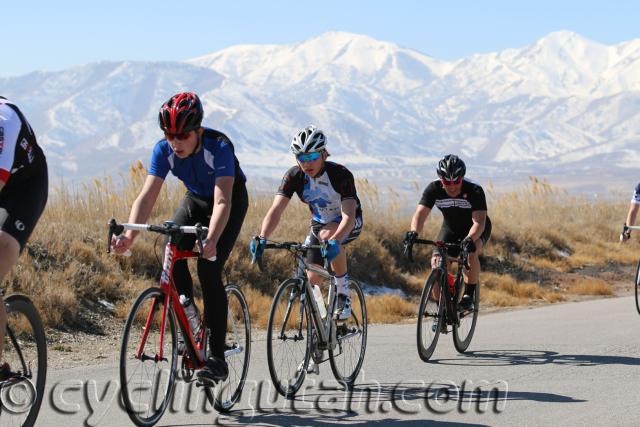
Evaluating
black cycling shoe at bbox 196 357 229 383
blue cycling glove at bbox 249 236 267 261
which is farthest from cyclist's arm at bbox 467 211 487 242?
black cycling shoe at bbox 196 357 229 383

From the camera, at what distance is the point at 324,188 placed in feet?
27.6

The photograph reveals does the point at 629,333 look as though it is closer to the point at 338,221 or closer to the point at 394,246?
the point at 338,221

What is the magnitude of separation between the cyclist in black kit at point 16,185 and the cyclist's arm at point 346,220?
112 inches

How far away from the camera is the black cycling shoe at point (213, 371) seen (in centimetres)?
648

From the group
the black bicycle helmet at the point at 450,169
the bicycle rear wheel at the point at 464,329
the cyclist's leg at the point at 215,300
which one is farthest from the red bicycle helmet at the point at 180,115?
the bicycle rear wheel at the point at 464,329

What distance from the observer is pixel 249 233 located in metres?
16.4

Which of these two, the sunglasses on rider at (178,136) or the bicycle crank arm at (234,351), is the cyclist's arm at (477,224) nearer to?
the bicycle crank arm at (234,351)

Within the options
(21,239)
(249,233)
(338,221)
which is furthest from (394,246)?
(21,239)

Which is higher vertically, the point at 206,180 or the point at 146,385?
the point at 206,180

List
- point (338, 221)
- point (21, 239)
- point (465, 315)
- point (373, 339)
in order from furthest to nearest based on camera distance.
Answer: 1. point (373, 339)
2. point (465, 315)
3. point (338, 221)
4. point (21, 239)

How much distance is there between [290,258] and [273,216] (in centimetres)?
745

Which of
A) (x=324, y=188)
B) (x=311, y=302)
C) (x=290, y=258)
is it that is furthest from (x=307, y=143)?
(x=290, y=258)

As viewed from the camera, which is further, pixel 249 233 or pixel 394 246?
pixel 394 246

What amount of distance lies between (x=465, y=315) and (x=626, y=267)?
13.6 meters
